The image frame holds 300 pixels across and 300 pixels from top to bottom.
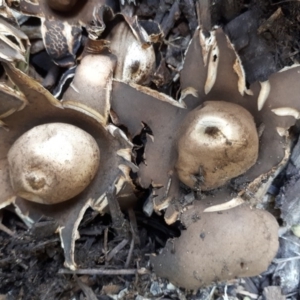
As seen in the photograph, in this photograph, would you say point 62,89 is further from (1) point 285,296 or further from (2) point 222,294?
(1) point 285,296

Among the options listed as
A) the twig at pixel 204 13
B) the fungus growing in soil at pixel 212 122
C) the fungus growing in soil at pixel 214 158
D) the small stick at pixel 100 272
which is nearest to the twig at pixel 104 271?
the small stick at pixel 100 272

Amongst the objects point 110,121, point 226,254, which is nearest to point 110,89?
point 110,121

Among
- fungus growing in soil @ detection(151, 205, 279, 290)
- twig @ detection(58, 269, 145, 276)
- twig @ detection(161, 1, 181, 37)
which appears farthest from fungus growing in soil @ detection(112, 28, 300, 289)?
twig @ detection(161, 1, 181, 37)

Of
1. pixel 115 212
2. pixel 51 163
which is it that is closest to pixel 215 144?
pixel 115 212

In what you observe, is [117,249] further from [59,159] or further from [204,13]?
[204,13]

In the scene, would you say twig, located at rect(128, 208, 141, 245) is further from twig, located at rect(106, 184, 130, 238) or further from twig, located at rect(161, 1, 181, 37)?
twig, located at rect(161, 1, 181, 37)
